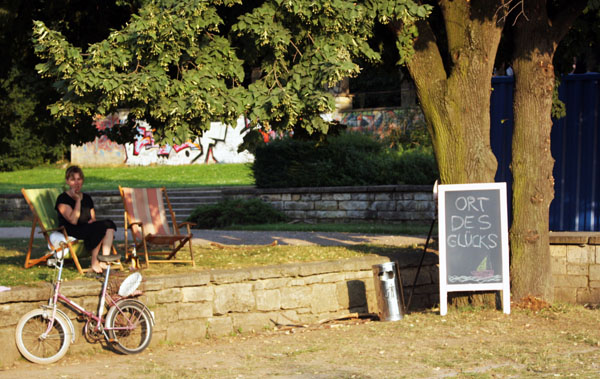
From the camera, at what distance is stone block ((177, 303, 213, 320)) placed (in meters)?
8.30

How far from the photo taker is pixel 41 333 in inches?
289

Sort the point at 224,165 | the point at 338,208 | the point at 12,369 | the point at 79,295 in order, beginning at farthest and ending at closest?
the point at 224,165 → the point at 338,208 → the point at 79,295 → the point at 12,369

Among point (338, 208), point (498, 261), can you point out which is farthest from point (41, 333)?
point (338, 208)

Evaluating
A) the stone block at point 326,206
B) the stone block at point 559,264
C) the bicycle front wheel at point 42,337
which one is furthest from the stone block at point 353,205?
the bicycle front wheel at point 42,337

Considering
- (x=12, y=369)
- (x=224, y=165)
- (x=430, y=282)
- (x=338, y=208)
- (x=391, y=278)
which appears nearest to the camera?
(x=12, y=369)

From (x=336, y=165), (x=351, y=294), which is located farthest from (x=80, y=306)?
(x=336, y=165)

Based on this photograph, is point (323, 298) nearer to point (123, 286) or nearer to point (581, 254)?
point (123, 286)

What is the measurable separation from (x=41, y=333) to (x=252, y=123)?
8.88ft

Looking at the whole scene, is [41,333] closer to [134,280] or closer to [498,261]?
[134,280]

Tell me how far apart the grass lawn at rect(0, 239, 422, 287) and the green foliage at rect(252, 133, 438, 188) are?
7109mm

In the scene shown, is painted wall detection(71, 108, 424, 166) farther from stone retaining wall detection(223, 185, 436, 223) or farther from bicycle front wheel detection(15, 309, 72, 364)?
bicycle front wheel detection(15, 309, 72, 364)

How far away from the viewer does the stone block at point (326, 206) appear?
18.1 m

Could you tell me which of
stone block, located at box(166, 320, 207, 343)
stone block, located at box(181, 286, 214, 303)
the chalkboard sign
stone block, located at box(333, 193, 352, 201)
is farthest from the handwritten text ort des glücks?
stone block, located at box(333, 193, 352, 201)

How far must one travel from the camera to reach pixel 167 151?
3616 centimetres
